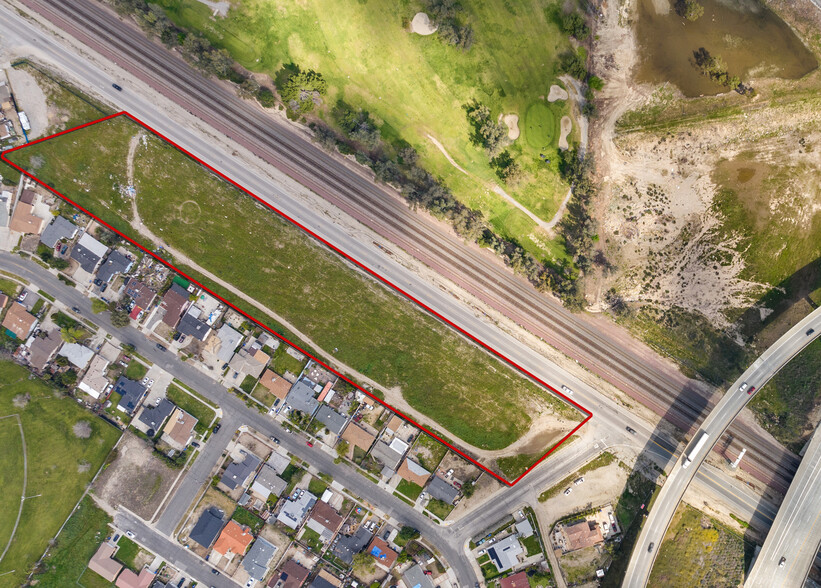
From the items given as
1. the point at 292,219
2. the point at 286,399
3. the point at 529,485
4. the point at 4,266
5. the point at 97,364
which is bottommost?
the point at 97,364

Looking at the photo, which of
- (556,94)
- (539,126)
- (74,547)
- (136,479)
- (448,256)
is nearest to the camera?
(74,547)

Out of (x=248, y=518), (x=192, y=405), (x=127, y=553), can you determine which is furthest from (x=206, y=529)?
(x=192, y=405)

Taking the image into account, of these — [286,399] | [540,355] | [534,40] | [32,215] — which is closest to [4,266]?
[32,215]

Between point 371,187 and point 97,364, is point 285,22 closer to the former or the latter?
point 371,187

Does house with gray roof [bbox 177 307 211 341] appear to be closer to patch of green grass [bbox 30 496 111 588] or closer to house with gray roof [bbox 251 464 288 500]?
house with gray roof [bbox 251 464 288 500]

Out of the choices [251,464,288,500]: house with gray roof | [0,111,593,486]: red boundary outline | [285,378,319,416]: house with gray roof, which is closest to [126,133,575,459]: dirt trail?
[0,111,593,486]: red boundary outline

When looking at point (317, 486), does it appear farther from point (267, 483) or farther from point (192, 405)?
point (192, 405)
